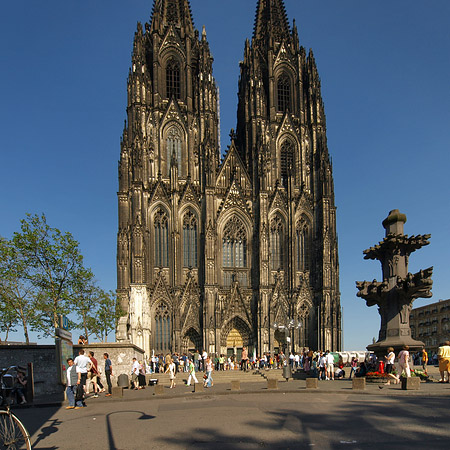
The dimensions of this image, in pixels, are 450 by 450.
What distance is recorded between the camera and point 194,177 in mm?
55625

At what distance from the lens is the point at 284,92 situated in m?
61.4

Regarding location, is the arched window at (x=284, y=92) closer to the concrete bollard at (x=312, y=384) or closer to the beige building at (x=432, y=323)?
the concrete bollard at (x=312, y=384)

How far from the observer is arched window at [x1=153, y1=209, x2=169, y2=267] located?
175 ft

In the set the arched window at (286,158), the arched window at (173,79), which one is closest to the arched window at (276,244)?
the arched window at (286,158)

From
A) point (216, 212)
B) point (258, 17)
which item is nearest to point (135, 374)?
point (216, 212)

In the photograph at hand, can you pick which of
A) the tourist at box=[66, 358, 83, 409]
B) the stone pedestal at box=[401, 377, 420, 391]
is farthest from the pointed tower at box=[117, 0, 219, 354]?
the stone pedestal at box=[401, 377, 420, 391]

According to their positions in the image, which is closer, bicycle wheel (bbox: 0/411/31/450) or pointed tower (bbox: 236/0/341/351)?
bicycle wheel (bbox: 0/411/31/450)

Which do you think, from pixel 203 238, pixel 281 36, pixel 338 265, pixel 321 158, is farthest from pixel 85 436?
pixel 281 36

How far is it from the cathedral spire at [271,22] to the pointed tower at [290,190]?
0.26 metres

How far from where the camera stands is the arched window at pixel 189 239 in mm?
54094

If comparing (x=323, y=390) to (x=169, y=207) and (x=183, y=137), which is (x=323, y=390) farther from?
(x=183, y=137)

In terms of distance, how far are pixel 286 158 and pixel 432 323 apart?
1967 inches

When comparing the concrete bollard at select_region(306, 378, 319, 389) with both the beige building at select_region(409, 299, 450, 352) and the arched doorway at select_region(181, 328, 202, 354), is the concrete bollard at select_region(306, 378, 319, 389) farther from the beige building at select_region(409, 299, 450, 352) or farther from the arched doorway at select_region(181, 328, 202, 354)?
the beige building at select_region(409, 299, 450, 352)

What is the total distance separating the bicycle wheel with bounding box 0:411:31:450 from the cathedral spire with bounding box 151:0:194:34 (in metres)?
56.2
